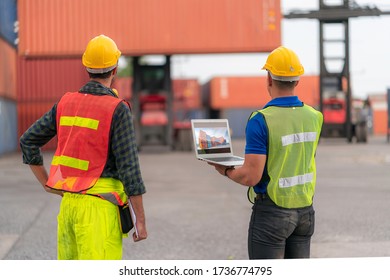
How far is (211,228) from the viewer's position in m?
6.50

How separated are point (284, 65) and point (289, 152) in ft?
1.22

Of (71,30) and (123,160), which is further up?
(71,30)

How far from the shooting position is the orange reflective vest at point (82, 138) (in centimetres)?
246

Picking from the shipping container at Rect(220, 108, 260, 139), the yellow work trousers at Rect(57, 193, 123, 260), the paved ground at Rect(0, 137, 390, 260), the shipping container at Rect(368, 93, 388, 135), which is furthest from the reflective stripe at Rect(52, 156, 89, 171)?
the shipping container at Rect(368, 93, 388, 135)

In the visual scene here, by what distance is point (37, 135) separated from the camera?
2.66 meters

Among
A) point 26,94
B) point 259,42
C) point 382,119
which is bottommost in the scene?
point 382,119

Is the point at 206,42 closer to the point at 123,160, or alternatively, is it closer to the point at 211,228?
the point at 211,228

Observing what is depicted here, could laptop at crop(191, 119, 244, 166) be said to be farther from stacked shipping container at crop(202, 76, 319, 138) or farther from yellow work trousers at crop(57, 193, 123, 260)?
stacked shipping container at crop(202, 76, 319, 138)

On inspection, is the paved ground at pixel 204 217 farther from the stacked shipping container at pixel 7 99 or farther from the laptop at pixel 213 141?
the stacked shipping container at pixel 7 99

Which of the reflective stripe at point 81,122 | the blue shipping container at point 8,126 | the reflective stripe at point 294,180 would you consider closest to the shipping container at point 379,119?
the blue shipping container at point 8,126

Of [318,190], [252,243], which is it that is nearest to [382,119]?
[318,190]

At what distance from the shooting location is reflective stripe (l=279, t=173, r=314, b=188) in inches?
102

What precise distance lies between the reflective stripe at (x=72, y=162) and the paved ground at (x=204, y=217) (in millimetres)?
2651
